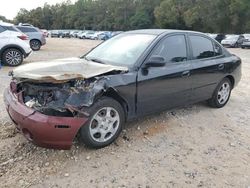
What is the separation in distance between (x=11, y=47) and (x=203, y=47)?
8312mm

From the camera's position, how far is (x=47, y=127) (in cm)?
387

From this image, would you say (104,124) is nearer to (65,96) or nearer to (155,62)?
(65,96)

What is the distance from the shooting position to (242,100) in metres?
7.59

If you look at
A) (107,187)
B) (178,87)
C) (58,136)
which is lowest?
(107,187)

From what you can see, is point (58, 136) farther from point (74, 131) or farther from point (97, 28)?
point (97, 28)

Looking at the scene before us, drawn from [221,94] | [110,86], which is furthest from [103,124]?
[221,94]

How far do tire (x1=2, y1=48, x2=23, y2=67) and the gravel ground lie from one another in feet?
23.4

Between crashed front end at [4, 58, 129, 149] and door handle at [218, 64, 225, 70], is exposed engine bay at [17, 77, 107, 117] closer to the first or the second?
crashed front end at [4, 58, 129, 149]

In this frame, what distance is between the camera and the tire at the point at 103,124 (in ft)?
13.9

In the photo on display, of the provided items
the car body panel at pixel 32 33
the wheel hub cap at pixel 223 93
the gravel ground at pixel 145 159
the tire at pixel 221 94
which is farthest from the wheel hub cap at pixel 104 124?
the car body panel at pixel 32 33

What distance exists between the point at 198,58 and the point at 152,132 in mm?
1673

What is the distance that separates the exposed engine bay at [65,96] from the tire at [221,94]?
9.71ft

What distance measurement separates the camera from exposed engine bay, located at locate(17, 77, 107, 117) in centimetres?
398

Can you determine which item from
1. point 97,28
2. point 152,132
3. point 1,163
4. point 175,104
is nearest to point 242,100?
point 175,104
